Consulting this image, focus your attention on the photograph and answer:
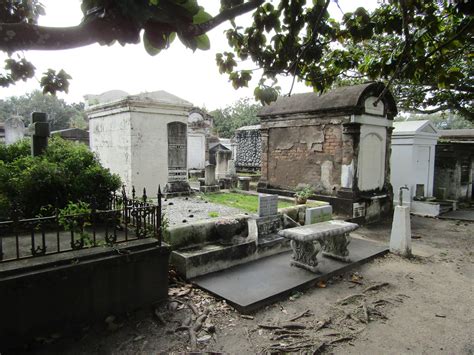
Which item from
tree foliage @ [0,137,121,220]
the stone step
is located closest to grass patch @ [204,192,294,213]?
the stone step

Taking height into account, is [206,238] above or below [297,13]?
below

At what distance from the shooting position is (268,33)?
3.58m

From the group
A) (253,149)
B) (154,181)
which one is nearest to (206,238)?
(154,181)

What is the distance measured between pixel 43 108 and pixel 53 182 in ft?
143

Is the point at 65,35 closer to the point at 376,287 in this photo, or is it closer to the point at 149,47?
the point at 149,47

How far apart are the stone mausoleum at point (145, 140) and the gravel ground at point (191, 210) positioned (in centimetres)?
83

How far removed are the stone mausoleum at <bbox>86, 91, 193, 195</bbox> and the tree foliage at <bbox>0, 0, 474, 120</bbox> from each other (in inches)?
189

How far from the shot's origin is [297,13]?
3.26m

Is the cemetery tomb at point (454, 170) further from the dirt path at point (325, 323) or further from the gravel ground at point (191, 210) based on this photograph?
the gravel ground at point (191, 210)

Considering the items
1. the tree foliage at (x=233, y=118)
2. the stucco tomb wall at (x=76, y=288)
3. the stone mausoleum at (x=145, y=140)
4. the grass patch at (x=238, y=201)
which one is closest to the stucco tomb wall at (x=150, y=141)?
the stone mausoleum at (x=145, y=140)

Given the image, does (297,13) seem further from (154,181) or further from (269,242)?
(154,181)

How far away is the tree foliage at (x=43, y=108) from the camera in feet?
130

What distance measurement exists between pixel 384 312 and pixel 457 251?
166 inches

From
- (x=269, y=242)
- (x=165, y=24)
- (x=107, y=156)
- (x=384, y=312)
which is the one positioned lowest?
(x=384, y=312)
